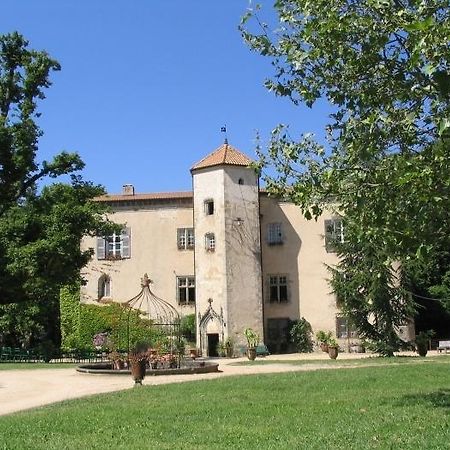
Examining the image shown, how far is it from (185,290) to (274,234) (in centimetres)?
661

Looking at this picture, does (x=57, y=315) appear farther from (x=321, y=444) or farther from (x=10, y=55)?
(x=321, y=444)

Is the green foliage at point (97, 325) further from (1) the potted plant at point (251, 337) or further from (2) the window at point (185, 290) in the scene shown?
(1) the potted plant at point (251, 337)

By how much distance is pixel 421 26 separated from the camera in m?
4.27

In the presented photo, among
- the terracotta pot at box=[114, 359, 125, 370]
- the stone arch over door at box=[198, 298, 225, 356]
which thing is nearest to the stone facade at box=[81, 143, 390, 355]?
the stone arch over door at box=[198, 298, 225, 356]

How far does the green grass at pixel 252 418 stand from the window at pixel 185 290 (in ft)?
81.7

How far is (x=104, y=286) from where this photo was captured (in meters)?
41.3

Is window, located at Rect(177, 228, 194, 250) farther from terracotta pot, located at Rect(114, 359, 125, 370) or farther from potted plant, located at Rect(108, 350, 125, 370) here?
terracotta pot, located at Rect(114, 359, 125, 370)

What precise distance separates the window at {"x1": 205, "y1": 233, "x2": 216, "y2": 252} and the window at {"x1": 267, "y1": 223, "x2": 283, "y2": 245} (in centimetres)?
403

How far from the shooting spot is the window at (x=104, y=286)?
1618 inches

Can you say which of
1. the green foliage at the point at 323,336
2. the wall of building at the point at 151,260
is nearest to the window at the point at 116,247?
the wall of building at the point at 151,260

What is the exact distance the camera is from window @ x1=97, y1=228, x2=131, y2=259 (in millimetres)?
41188

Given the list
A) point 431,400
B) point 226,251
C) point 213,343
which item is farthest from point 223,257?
point 431,400

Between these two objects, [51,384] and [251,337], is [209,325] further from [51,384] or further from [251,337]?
[51,384]

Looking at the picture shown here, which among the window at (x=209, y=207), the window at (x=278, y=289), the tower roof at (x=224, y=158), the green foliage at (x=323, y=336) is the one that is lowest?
the green foliage at (x=323, y=336)
